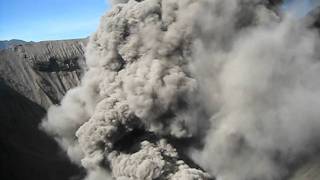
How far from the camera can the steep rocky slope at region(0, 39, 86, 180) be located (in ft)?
108

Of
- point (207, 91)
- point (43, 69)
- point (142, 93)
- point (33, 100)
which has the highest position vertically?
point (43, 69)

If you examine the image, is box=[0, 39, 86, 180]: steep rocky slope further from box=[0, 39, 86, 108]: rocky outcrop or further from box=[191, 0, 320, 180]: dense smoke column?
box=[191, 0, 320, 180]: dense smoke column

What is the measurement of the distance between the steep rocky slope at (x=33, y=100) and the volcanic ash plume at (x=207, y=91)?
322 inches

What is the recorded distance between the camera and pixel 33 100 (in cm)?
4106

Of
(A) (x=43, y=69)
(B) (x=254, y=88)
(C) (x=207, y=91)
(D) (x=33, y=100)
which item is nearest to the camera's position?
(B) (x=254, y=88)

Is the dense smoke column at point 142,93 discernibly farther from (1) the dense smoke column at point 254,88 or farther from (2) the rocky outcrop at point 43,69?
(2) the rocky outcrop at point 43,69

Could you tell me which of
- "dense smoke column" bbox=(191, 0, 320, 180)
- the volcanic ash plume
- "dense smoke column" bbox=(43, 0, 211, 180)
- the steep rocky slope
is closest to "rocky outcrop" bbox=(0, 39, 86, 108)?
the steep rocky slope

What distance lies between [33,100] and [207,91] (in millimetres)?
20135

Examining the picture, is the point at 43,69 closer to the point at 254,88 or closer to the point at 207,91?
the point at 207,91

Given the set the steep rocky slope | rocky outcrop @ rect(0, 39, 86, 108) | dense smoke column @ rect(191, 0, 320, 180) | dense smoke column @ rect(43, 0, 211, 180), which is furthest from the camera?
rocky outcrop @ rect(0, 39, 86, 108)

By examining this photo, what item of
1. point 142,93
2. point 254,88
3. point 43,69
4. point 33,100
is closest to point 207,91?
point 254,88

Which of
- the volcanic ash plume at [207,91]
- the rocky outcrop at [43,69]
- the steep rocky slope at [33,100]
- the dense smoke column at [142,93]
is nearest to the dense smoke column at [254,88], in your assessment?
the volcanic ash plume at [207,91]

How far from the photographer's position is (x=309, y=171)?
2556cm

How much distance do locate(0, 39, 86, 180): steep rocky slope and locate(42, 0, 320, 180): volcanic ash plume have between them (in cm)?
818
